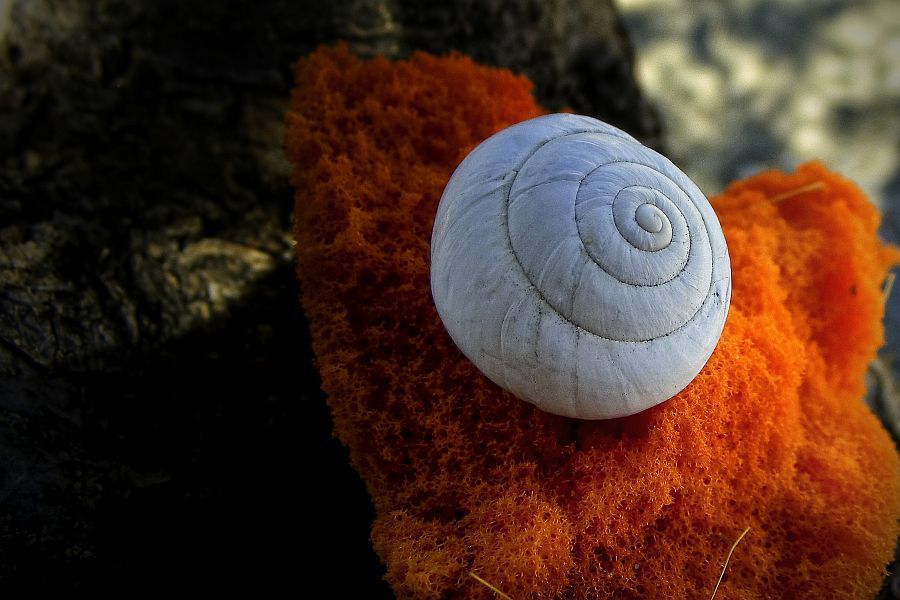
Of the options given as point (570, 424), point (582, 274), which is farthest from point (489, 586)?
point (582, 274)

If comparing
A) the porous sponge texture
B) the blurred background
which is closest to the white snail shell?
the porous sponge texture

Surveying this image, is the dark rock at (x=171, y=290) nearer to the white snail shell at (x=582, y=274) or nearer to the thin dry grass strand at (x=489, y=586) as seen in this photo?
the thin dry grass strand at (x=489, y=586)

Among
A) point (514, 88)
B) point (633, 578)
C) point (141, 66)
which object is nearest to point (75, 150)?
point (141, 66)

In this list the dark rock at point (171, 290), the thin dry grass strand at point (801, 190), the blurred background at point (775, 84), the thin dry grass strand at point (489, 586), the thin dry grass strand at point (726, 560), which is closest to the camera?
the thin dry grass strand at point (489, 586)

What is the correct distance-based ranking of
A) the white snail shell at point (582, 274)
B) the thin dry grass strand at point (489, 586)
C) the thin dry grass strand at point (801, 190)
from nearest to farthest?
the white snail shell at point (582, 274)
the thin dry grass strand at point (489, 586)
the thin dry grass strand at point (801, 190)

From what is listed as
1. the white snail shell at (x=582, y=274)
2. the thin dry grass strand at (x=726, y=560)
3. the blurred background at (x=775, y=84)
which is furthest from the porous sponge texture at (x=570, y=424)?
the blurred background at (x=775, y=84)

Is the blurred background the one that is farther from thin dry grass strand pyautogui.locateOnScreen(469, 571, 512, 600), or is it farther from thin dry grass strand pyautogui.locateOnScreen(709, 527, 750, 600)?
thin dry grass strand pyautogui.locateOnScreen(469, 571, 512, 600)

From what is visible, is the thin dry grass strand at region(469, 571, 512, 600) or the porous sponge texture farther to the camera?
the porous sponge texture
